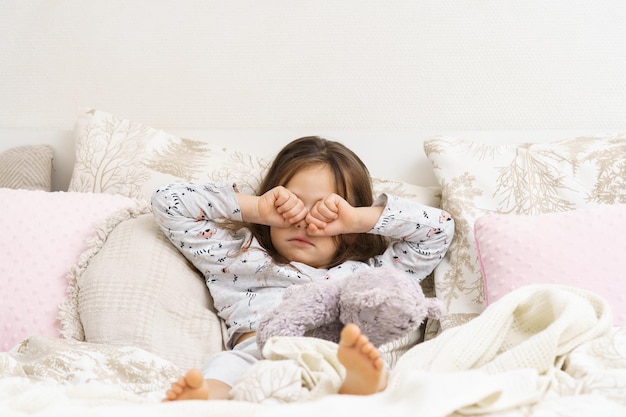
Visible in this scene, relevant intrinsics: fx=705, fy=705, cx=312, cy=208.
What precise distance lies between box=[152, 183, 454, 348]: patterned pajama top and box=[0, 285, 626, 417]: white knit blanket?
1.08ft

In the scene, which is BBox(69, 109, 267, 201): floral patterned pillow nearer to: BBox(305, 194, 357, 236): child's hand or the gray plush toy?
BBox(305, 194, 357, 236): child's hand

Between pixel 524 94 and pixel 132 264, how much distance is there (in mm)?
1016

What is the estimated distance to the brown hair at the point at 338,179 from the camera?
1494 millimetres

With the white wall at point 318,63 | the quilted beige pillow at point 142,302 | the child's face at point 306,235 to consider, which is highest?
the white wall at point 318,63

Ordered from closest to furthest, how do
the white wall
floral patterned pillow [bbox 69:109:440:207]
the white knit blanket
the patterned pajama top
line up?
the white knit blanket
the patterned pajama top
floral patterned pillow [bbox 69:109:440:207]
the white wall

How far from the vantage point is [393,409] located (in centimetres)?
76

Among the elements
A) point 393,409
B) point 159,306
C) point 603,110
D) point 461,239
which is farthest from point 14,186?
point 603,110

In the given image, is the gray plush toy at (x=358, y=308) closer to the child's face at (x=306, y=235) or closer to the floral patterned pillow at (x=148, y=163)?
the child's face at (x=306, y=235)

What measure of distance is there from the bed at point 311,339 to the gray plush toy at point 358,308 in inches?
2.4

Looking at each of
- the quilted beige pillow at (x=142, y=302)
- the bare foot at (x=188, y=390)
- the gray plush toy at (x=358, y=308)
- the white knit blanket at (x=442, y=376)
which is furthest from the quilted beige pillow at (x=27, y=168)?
the bare foot at (x=188, y=390)

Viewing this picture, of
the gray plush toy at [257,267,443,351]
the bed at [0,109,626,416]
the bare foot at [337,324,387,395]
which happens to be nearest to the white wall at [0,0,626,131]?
the bed at [0,109,626,416]

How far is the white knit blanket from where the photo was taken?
778 millimetres

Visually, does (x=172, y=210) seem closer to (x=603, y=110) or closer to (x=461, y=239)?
(x=461, y=239)

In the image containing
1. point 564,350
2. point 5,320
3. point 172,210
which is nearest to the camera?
point 564,350
